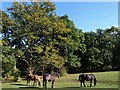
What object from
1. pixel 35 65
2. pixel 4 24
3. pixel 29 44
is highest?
pixel 4 24

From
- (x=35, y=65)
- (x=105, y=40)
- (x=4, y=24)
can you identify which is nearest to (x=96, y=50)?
(x=105, y=40)

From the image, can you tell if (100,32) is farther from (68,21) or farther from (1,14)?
(1,14)

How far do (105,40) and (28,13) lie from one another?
37.1 meters

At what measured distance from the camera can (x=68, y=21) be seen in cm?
5756

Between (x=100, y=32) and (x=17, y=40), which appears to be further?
(x=100, y=32)

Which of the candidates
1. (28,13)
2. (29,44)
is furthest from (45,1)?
(29,44)

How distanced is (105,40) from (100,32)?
414 centimetres

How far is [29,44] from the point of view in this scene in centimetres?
5047

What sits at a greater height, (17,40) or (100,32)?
(100,32)

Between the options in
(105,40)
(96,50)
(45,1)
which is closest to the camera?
(45,1)

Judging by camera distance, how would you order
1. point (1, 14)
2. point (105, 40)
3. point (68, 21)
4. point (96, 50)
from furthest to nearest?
point (105, 40), point (96, 50), point (68, 21), point (1, 14)

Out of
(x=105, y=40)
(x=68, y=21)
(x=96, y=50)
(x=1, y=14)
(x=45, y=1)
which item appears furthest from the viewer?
(x=105, y=40)

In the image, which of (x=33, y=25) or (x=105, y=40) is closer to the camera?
(x=33, y=25)

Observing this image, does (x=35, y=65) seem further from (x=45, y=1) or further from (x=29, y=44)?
(x=45, y=1)
